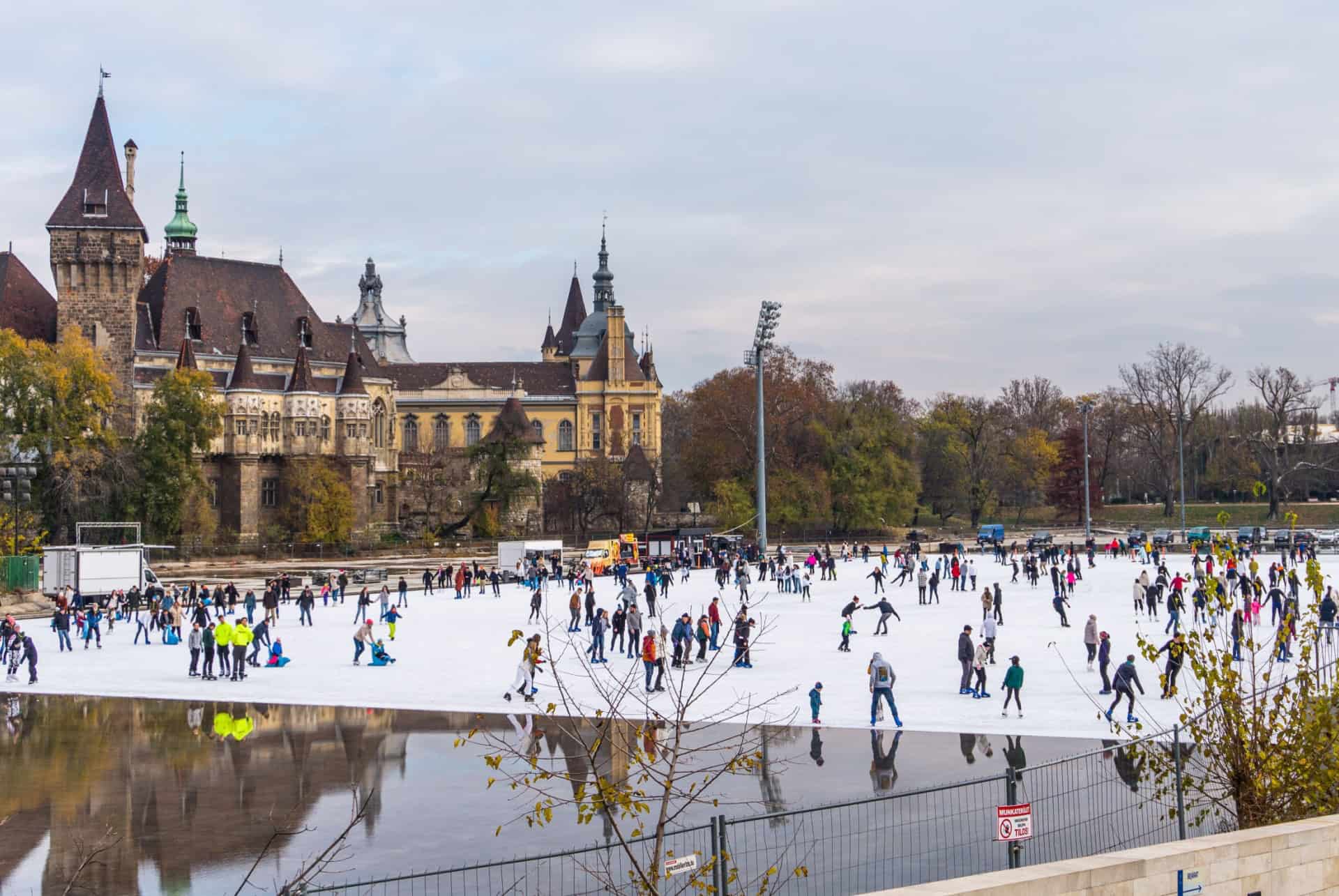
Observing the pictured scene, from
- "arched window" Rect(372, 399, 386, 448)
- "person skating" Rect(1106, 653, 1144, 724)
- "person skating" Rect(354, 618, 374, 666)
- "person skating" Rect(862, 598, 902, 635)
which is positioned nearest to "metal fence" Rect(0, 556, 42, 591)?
"person skating" Rect(354, 618, 374, 666)

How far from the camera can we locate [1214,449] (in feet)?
342

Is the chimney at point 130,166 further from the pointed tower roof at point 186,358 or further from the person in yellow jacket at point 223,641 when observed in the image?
the person in yellow jacket at point 223,641

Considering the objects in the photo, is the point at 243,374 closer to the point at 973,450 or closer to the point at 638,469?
the point at 638,469

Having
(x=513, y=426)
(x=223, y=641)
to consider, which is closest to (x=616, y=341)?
(x=513, y=426)

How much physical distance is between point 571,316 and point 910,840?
11876cm

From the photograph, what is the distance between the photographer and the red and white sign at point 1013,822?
34.3 ft

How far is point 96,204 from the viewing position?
254 ft

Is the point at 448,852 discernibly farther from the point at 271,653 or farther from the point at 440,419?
the point at 440,419

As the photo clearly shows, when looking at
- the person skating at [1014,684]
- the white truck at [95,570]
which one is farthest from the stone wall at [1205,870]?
the white truck at [95,570]

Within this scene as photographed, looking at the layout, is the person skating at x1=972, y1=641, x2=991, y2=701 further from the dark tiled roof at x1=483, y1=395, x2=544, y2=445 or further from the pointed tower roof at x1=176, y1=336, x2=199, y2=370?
the dark tiled roof at x1=483, y1=395, x2=544, y2=445

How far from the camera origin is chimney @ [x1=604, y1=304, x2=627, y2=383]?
110625mm

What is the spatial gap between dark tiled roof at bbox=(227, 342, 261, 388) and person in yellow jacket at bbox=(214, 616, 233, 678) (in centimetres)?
5815

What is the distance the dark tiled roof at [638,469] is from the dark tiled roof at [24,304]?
37290 millimetres

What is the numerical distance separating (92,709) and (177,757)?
5.78m
